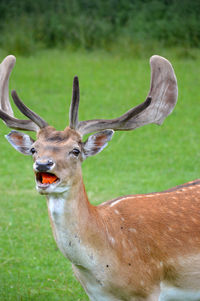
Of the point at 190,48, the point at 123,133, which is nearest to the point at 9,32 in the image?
the point at 190,48

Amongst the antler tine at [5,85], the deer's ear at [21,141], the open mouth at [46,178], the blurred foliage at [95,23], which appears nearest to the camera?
the open mouth at [46,178]

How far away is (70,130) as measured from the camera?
5031 millimetres

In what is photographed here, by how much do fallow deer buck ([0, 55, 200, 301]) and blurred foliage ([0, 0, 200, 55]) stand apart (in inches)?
533

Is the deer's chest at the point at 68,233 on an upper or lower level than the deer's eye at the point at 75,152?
lower

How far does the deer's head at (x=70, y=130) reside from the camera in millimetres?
4699

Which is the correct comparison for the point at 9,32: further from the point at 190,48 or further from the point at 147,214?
the point at 147,214

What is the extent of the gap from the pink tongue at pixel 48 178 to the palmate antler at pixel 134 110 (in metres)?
0.51

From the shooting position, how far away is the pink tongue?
4.68 m

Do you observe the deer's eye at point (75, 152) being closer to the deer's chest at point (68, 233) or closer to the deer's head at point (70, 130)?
the deer's head at point (70, 130)

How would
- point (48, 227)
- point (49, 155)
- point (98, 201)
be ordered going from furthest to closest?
point (98, 201) < point (48, 227) < point (49, 155)

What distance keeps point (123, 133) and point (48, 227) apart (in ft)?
15.6

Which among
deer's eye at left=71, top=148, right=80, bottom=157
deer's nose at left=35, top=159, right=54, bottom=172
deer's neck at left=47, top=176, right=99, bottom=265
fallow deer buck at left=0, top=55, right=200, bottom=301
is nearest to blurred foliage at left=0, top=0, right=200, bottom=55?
fallow deer buck at left=0, top=55, right=200, bottom=301

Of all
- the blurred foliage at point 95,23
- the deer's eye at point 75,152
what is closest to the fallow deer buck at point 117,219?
the deer's eye at point 75,152

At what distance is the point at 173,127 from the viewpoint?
13297mm
